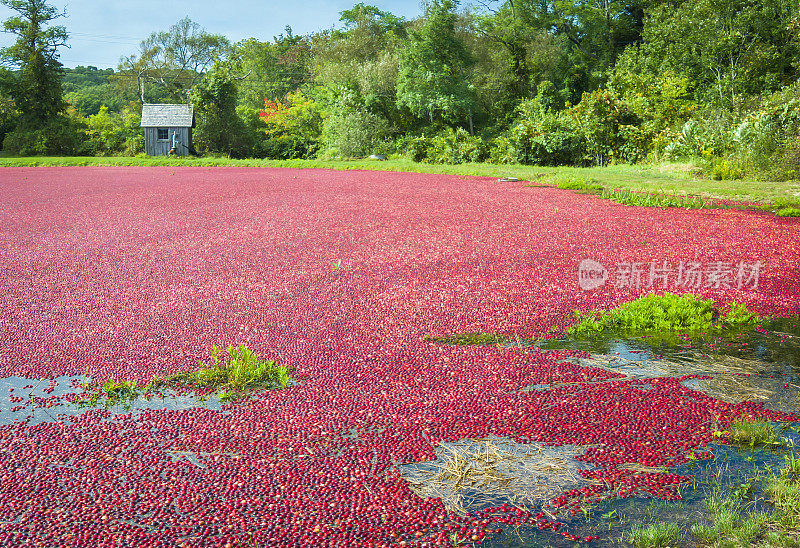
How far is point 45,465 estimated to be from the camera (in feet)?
10.2

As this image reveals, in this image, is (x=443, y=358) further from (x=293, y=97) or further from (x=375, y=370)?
(x=293, y=97)

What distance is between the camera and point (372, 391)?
3930 mm

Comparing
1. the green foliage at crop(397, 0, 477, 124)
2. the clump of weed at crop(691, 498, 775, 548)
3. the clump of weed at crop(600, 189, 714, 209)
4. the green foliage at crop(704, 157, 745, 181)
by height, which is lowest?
the clump of weed at crop(691, 498, 775, 548)


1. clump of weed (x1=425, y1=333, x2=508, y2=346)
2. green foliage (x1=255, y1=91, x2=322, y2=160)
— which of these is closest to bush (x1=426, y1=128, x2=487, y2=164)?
green foliage (x1=255, y1=91, x2=322, y2=160)

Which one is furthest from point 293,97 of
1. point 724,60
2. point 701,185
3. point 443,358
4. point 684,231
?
point 443,358

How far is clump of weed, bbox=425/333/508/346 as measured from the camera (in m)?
4.84

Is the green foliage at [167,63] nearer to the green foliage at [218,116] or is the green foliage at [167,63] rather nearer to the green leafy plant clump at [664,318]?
the green foliage at [218,116]

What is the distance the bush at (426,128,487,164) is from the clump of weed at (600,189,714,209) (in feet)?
49.3

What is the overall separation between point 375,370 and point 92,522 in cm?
204

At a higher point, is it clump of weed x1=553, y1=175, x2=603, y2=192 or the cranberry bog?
clump of weed x1=553, y1=175, x2=603, y2=192

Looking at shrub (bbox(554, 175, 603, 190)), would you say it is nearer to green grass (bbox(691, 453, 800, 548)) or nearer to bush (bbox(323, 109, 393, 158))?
green grass (bbox(691, 453, 800, 548))

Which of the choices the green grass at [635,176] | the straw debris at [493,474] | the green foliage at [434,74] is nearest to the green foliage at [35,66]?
the green grass at [635,176]

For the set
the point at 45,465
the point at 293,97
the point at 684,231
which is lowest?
the point at 45,465

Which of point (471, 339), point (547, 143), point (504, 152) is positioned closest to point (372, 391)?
point (471, 339)
